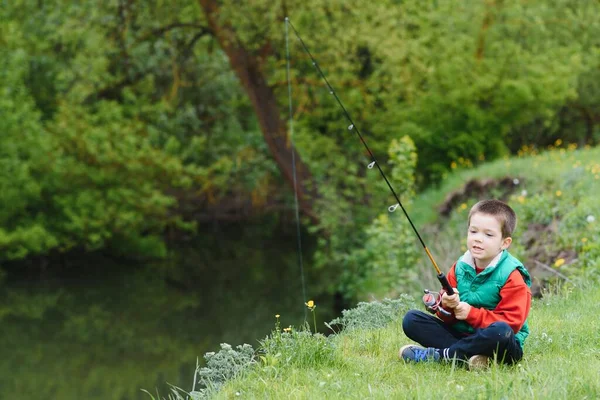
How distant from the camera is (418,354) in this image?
13.6ft

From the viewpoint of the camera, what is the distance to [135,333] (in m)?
14.6

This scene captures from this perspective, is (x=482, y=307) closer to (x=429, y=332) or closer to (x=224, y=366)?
(x=429, y=332)

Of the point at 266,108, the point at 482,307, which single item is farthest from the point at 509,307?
the point at 266,108

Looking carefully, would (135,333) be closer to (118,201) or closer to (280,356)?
(118,201)

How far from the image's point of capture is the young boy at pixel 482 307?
13.0 feet

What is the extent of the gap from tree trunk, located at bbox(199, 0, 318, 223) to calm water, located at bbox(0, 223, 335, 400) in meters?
2.49

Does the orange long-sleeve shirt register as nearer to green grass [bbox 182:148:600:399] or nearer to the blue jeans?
the blue jeans

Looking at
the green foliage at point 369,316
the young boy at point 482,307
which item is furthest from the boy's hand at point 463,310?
the green foliage at point 369,316

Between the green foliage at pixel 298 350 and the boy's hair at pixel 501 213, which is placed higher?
the boy's hair at pixel 501 213

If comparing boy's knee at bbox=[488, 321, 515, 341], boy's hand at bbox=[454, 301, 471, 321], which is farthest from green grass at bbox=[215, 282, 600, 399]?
boy's hand at bbox=[454, 301, 471, 321]

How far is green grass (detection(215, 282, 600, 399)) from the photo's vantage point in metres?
3.33

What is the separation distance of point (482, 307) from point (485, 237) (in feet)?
1.22

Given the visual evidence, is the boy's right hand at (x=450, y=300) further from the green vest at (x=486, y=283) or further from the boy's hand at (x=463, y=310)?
the green vest at (x=486, y=283)

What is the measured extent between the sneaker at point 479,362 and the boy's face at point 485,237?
0.50m
